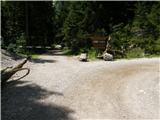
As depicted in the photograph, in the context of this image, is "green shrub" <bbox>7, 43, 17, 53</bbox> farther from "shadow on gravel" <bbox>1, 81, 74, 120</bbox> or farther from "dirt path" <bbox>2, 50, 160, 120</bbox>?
"shadow on gravel" <bbox>1, 81, 74, 120</bbox>

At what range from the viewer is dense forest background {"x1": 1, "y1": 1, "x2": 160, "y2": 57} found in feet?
77.1

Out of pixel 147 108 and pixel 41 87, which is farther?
pixel 41 87

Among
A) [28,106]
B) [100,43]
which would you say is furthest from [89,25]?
[28,106]

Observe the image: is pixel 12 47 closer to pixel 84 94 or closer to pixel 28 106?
pixel 84 94

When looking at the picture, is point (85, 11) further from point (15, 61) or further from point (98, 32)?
point (15, 61)

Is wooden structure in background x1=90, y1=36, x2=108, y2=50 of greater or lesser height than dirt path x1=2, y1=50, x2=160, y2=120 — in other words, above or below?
above

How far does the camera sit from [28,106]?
9.84 metres

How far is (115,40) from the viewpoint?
911 inches

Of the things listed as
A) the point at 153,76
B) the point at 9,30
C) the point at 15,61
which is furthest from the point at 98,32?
the point at 153,76

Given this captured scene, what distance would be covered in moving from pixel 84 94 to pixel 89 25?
18789 mm

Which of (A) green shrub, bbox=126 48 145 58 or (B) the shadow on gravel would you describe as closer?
(B) the shadow on gravel

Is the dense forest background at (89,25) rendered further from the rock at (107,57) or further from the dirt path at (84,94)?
the dirt path at (84,94)

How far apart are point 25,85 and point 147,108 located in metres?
4.69

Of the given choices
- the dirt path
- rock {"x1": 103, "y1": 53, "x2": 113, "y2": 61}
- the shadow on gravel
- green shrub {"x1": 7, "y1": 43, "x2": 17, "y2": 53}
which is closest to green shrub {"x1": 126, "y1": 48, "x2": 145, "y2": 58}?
rock {"x1": 103, "y1": 53, "x2": 113, "y2": 61}
